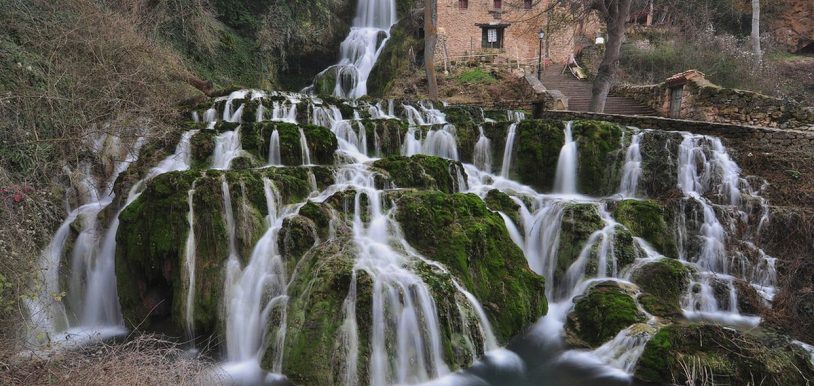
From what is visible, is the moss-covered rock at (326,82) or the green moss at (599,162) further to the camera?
the moss-covered rock at (326,82)

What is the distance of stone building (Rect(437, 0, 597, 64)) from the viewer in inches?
1009

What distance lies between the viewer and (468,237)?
7395mm


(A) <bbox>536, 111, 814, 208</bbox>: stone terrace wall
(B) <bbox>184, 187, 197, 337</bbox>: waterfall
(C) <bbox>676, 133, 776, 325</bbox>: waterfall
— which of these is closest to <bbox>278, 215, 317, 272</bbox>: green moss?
(B) <bbox>184, 187, 197, 337</bbox>: waterfall

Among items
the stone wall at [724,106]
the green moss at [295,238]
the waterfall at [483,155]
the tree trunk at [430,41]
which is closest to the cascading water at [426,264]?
the green moss at [295,238]

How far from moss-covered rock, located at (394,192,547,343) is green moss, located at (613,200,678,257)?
2.64 meters

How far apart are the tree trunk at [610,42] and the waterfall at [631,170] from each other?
18.5 feet

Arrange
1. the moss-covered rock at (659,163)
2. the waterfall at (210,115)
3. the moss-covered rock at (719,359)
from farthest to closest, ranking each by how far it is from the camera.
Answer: the waterfall at (210,115) → the moss-covered rock at (659,163) → the moss-covered rock at (719,359)

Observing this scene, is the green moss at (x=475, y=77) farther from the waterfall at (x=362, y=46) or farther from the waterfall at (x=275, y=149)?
the waterfall at (x=275, y=149)

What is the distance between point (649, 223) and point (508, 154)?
3758 millimetres

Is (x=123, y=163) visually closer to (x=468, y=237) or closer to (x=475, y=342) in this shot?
(x=468, y=237)

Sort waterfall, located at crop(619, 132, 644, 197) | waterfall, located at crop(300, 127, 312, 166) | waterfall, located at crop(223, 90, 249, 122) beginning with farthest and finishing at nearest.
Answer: waterfall, located at crop(223, 90, 249, 122)
waterfall, located at crop(619, 132, 644, 197)
waterfall, located at crop(300, 127, 312, 166)

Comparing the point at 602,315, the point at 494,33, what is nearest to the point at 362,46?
the point at 494,33

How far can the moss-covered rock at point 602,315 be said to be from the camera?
22.1ft

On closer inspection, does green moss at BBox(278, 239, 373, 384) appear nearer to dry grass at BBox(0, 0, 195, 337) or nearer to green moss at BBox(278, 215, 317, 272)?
green moss at BBox(278, 215, 317, 272)
